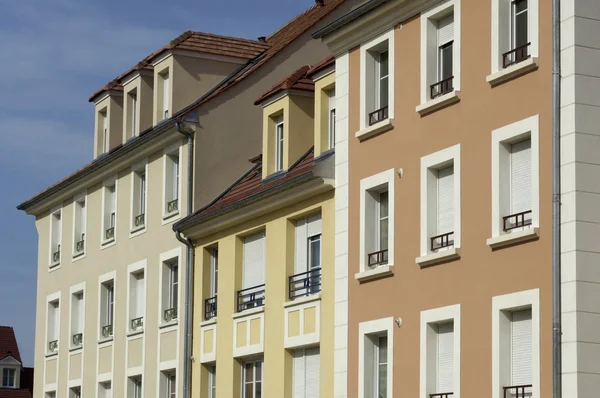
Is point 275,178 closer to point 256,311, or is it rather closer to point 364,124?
point 256,311

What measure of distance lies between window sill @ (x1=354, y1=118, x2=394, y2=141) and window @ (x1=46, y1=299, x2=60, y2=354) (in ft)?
62.1

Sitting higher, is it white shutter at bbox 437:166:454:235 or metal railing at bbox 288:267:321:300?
white shutter at bbox 437:166:454:235

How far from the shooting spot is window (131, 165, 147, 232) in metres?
40.1

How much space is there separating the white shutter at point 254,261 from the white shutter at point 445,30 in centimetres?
795

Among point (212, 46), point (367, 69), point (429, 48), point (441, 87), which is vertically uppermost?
point (212, 46)

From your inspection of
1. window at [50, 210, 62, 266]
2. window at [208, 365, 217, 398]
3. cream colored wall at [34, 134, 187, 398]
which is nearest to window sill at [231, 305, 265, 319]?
window at [208, 365, 217, 398]

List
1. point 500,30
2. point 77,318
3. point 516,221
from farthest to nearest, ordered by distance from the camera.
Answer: point 77,318, point 500,30, point 516,221

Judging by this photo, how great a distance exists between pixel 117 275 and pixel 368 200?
45.5 feet

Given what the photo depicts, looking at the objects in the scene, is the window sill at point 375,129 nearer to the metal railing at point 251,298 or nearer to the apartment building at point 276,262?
the apartment building at point 276,262

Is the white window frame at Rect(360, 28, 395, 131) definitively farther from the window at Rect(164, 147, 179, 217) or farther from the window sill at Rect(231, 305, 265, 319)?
the window at Rect(164, 147, 179, 217)

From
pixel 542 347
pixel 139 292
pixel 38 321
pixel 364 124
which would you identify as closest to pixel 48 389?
pixel 38 321

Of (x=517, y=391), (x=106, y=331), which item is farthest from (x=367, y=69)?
(x=106, y=331)

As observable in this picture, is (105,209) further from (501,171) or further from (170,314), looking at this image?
(501,171)

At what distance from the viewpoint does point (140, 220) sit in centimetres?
4006
